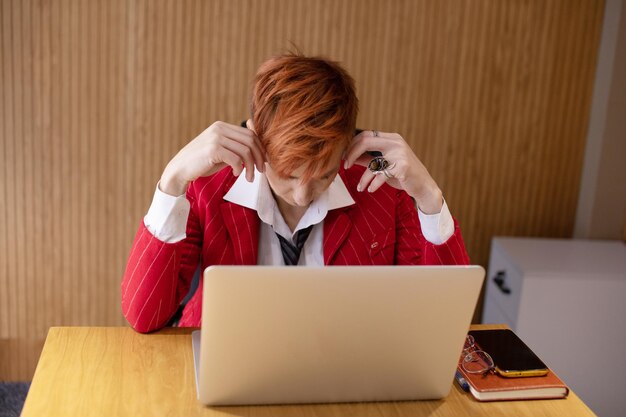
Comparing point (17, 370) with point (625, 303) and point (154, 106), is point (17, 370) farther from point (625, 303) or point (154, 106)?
point (625, 303)

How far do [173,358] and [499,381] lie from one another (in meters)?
0.69

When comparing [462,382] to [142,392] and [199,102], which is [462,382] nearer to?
[142,392]

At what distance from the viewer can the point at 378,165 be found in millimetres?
1843

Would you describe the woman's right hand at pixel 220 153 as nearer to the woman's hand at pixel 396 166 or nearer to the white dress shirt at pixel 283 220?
the white dress shirt at pixel 283 220

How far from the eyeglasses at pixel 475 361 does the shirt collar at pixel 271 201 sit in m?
0.49

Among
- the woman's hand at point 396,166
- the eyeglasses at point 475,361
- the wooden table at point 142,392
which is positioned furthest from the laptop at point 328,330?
the woman's hand at point 396,166

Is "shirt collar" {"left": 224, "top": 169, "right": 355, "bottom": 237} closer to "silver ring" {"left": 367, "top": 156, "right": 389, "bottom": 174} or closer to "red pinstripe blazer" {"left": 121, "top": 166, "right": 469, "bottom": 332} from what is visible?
"red pinstripe blazer" {"left": 121, "top": 166, "right": 469, "bottom": 332}

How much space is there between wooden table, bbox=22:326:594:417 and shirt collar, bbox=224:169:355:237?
393mm

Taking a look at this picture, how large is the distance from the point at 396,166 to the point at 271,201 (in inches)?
13.8

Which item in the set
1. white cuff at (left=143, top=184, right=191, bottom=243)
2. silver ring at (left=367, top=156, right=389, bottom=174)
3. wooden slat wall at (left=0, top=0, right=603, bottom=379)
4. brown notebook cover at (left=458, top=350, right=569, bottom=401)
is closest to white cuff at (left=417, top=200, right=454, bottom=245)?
silver ring at (left=367, top=156, right=389, bottom=174)

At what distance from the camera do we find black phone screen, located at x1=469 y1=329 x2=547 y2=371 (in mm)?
1637

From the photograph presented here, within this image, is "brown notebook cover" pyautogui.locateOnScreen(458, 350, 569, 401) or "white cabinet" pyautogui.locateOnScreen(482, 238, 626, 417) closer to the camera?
"brown notebook cover" pyautogui.locateOnScreen(458, 350, 569, 401)

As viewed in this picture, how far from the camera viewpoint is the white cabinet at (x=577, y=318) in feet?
9.12

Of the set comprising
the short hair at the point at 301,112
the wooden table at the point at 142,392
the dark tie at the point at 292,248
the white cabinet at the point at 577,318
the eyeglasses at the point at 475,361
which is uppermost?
the short hair at the point at 301,112
